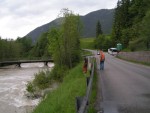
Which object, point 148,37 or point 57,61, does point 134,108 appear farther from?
point 57,61

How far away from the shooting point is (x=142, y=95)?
13.7 m

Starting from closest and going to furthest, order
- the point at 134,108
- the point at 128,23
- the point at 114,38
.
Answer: the point at 134,108
the point at 128,23
the point at 114,38

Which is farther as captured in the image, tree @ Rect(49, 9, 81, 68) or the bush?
tree @ Rect(49, 9, 81, 68)

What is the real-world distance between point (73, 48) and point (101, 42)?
75.1 m

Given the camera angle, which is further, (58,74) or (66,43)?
(66,43)

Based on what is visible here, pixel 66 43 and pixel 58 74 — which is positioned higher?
pixel 66 43

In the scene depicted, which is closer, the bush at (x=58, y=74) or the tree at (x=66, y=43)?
the bush at (x=58, y=74)

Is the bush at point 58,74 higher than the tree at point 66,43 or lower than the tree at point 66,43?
lower

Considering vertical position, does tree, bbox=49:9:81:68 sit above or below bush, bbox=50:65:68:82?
above

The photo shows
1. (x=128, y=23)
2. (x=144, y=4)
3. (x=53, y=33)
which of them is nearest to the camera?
(x=53, y=33)

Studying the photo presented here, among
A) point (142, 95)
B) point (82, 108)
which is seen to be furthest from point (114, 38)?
point (82, 108)

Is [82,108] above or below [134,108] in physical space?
above

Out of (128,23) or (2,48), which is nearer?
(128,23)

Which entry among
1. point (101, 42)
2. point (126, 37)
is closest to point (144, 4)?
point (126, 37)
